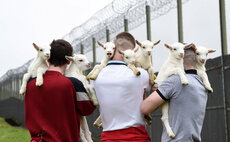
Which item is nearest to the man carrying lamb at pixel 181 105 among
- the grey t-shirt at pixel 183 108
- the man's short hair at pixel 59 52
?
the grey t-shirt at pixel 183 108

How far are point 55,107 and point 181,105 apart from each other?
1103 mm

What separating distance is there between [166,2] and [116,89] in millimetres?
5177

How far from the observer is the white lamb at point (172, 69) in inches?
138

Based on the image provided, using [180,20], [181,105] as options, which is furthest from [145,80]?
[180,20]

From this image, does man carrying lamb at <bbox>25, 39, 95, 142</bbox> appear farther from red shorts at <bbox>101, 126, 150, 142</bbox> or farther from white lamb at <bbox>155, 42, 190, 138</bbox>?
white lamb at <bbox>155, 42, 190, 138</bbox>

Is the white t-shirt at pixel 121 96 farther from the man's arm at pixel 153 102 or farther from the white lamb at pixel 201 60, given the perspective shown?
the white lamb at pixel 201 60

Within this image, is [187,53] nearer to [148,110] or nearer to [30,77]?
[148,110]

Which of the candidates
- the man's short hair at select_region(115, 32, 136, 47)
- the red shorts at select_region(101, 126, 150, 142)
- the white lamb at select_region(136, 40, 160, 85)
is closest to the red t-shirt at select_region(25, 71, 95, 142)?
the red shorts at select_region(101, 126, 150, 142)

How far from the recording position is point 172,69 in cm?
381

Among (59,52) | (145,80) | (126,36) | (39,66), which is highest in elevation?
(126,36)

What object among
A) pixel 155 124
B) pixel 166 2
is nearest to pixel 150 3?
pixel 166 2

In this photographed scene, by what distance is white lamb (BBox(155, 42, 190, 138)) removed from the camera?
3516 mm

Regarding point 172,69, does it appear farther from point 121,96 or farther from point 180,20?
point 180,20

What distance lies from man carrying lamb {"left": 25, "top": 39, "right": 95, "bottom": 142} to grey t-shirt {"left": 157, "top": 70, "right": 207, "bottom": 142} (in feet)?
2.43
